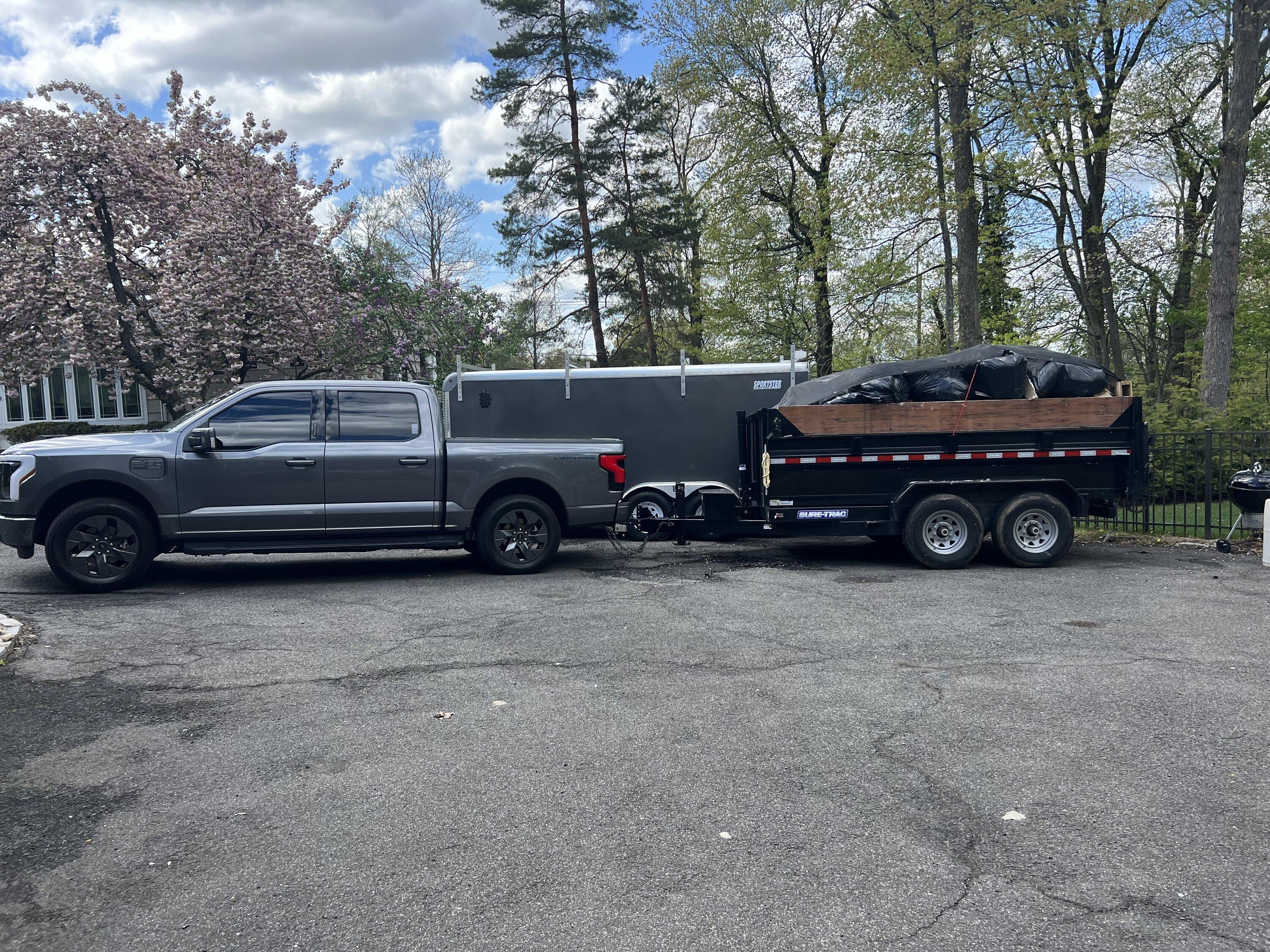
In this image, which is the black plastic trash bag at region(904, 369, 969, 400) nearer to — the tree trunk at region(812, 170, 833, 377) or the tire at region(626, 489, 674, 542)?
the tire at region(626, 489, 674, 542)

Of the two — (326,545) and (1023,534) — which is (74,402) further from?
(1023,534)

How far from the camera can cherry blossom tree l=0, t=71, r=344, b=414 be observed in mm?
22125

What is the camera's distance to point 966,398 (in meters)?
10.8

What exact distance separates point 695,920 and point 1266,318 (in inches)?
1273

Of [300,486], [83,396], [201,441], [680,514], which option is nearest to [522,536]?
[300,486]

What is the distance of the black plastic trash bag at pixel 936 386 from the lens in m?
10.8

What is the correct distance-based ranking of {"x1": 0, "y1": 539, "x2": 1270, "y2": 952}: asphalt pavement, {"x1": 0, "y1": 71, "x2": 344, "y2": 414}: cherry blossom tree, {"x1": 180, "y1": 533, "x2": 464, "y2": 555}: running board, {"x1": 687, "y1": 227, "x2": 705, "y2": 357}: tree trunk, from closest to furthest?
{"x1": 0, "y1": 539, "x2": 1270, "y2": 952}: asphalt pavement → {"x1": 180, "y1": 533, "x2": 464, "y2": 555}: running board → {"x1": 0, "y1": 71, "x2": 344, "y2": 414}: cherry blossom tree → {"x1": 687, "y1": 227, "x2": 705, "y2": 357}: tree trunk

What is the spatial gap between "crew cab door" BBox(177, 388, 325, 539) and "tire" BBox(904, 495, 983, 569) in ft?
21.1

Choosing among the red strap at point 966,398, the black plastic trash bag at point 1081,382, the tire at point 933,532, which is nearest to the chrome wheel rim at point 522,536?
the tire at point 933,532

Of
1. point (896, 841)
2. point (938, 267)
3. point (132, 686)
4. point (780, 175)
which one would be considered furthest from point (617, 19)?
point (896, 841)

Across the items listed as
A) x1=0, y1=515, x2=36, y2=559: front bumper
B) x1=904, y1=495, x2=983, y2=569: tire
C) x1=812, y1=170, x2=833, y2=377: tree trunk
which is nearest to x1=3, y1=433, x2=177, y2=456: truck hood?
x1=0, y1=515, x2=36, y2=559: front bumper

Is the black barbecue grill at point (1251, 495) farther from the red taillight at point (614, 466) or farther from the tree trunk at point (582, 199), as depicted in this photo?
the tree trunk at point (582, 199)

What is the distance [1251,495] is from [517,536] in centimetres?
912

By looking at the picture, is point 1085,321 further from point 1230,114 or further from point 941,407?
point 941,407
